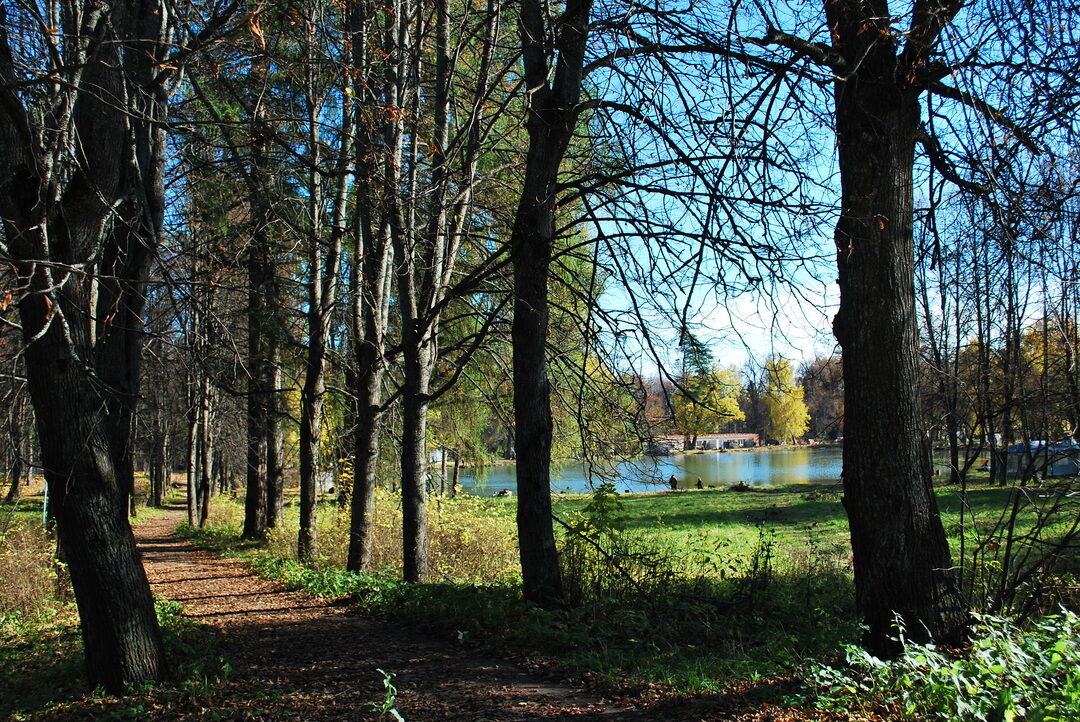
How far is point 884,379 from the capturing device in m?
4.78

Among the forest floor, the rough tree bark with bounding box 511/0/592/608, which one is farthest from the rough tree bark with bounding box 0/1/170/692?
the rough tree bark with bounding box 511/0/592/608

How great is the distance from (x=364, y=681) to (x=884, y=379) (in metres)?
4.36

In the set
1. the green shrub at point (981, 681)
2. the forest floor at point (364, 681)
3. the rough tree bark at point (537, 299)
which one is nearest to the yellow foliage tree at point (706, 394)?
the rough tree bark at point (537, 299)

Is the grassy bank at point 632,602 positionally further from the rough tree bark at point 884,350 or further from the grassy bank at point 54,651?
the grassy bank at point 54,651

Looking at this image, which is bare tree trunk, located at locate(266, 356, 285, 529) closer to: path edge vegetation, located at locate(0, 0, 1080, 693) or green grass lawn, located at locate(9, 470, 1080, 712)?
green grass lawn, located at locate(9, 470, 1080, 712)

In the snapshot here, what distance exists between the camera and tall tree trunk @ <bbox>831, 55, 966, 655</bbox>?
4711 millimetres

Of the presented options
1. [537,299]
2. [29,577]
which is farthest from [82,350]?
[29,577]

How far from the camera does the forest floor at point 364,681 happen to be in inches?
176

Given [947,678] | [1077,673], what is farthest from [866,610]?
[1077,673]

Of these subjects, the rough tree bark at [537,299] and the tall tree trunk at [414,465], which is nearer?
the rough tree bark at [537,299]

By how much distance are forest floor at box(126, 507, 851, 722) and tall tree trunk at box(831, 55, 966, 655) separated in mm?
1340

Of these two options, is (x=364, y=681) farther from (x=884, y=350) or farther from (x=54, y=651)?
(x=884, y=350)

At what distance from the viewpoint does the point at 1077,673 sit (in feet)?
10.4

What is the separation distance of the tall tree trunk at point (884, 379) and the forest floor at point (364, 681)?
4.40ft
